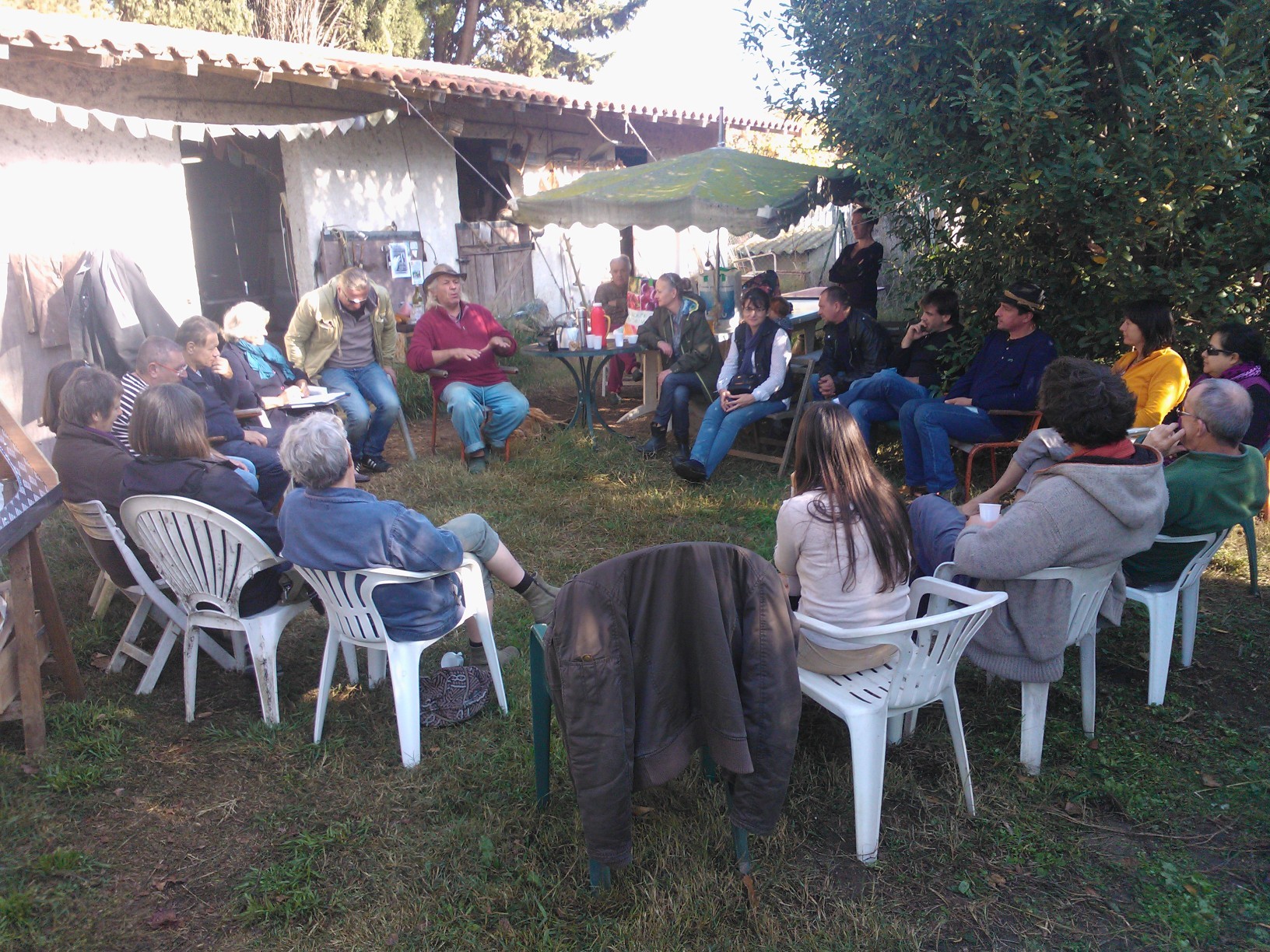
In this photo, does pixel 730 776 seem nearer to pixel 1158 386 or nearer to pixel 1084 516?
pixel 1084 516

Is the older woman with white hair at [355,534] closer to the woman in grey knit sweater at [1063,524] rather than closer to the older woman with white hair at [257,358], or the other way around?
the woman in grey knit sweater at [1063,524]

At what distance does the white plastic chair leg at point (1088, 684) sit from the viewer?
291 centimetres

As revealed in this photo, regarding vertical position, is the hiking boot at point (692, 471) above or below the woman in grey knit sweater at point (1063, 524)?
below

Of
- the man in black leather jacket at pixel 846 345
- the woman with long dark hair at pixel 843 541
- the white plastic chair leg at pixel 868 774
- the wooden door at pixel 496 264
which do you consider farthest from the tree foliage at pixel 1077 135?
the wooden door at pixel 496 264

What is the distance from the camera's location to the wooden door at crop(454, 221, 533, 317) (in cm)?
986

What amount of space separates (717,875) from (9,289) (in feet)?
22.2

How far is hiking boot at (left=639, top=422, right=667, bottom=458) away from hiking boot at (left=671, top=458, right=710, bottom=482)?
0.66m

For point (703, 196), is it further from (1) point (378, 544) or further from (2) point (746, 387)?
(1) point (378, 544)

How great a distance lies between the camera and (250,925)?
230 cm

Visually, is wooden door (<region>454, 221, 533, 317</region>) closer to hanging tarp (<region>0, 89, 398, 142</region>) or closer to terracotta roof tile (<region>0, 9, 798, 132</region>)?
terracotta roof tile (<region>0, 9, 798, 132</region>)

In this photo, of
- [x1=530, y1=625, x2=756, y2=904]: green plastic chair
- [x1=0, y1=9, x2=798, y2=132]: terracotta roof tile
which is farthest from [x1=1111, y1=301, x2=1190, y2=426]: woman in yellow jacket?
[x1=0, y1=9, x2=798, y2=132]: terracotta roof tile

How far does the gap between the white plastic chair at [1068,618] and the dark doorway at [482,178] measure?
8441 mm

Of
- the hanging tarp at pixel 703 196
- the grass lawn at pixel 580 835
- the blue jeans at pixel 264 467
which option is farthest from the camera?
the hanging tarp at pixel 703 196

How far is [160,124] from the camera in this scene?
6.39 m
